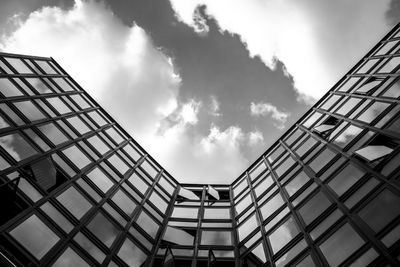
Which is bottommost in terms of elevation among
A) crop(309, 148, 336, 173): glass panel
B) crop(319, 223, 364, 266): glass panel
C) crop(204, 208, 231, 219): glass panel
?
crop(319, 223, 364, 266): glass panel

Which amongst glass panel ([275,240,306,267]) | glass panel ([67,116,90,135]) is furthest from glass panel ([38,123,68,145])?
glass panel ([275,240,306,267])

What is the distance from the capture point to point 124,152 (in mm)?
26938

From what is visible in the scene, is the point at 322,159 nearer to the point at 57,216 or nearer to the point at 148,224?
the point at 148,224

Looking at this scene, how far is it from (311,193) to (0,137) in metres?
15.5

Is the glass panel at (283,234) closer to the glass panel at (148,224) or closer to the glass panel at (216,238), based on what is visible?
the glass panel at (216,238)

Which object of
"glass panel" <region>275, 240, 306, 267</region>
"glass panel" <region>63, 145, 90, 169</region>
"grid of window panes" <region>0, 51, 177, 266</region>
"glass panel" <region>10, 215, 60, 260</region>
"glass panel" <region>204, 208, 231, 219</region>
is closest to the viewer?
"glass panel" <region>10, 215, 60, 260</region>

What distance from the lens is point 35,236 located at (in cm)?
1373

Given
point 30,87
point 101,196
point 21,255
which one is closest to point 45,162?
point 101,196

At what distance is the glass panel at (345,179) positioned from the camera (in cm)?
1571

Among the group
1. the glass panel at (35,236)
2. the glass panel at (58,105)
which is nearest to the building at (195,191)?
the glass panel at (35,236)

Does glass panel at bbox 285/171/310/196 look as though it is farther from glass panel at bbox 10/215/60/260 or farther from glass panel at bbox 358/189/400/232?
glass panel at bbox 10/215/60/260

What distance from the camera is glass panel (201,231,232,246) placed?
2083cm

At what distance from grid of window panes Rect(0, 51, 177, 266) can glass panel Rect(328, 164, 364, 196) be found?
416 inches

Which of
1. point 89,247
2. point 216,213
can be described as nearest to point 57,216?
point 89,247
